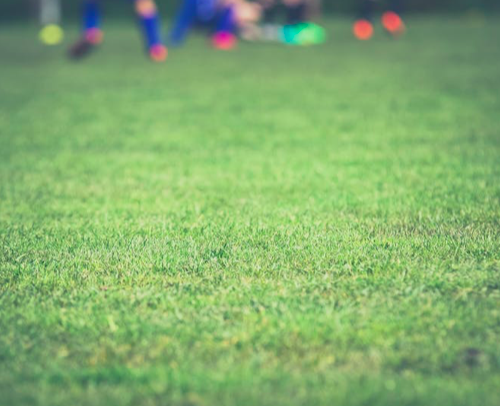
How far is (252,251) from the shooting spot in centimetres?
325

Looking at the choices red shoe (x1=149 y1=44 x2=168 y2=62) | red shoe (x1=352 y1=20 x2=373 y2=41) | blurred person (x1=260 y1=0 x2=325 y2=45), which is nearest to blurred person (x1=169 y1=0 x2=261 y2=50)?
blurred person (x1=260 y1=0 x2=325 y2=45)

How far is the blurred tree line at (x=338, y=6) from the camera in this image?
21375 millimetres

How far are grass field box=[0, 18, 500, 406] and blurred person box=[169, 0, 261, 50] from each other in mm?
6128

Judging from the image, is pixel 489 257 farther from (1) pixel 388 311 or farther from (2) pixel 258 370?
(2) pixel 258 370

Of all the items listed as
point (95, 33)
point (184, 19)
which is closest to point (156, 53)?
point (95, 33)

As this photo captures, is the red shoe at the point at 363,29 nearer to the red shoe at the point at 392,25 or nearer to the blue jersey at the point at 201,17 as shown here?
the red shoe at the point at 392,25

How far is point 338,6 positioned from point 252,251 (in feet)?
64.4

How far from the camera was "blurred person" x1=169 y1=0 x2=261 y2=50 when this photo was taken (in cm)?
1339

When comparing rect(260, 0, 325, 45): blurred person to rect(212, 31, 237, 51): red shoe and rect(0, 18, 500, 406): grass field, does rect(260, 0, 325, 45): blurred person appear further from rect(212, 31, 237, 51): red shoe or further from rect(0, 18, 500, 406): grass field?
rect(0, 18, 500, 406): grass field

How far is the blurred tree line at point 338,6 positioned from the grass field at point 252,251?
47.8ft

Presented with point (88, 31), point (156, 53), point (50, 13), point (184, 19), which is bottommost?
point (50, 13)

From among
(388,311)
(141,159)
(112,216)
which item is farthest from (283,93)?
(388,311)

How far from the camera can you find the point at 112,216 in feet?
12.8

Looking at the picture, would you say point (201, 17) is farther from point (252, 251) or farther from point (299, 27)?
point (252, 251)
